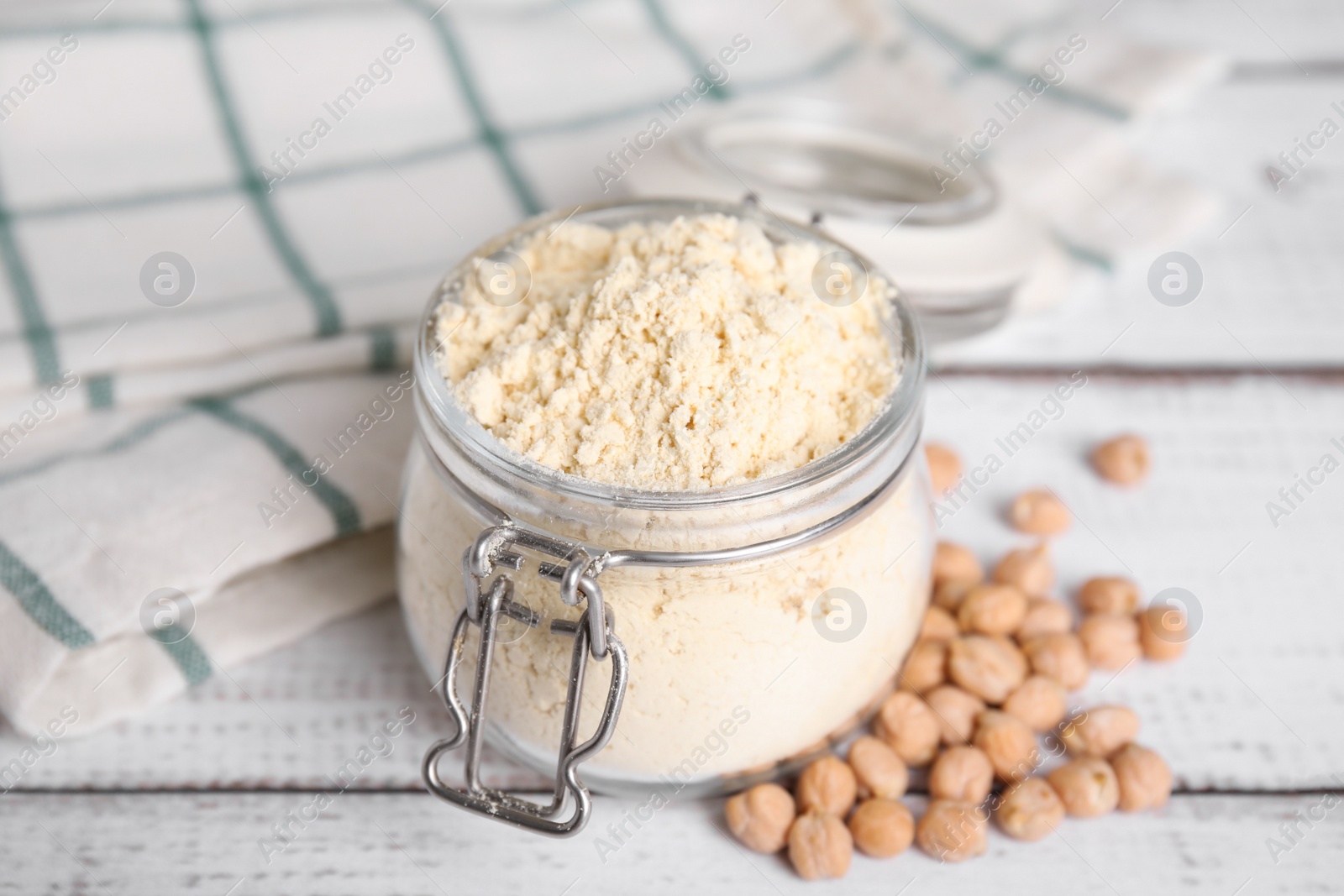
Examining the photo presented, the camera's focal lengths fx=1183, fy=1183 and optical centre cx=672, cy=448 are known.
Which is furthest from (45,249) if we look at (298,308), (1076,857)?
(1076,857)

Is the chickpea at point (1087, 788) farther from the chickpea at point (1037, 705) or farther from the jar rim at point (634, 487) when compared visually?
the jar rim at point (634, 487)

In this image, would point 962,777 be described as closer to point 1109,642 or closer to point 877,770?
point 877,770

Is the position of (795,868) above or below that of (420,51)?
below

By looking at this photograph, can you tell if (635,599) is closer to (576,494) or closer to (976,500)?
(576,494)

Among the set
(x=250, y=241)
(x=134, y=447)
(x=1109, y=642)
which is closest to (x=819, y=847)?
(x=1109, y=642)

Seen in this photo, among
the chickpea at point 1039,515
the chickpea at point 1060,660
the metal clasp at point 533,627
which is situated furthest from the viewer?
the chickpea at point 1039,515

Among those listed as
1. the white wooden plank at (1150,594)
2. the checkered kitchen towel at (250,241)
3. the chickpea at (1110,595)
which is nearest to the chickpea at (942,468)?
the white wooden plank at (1150,594)
